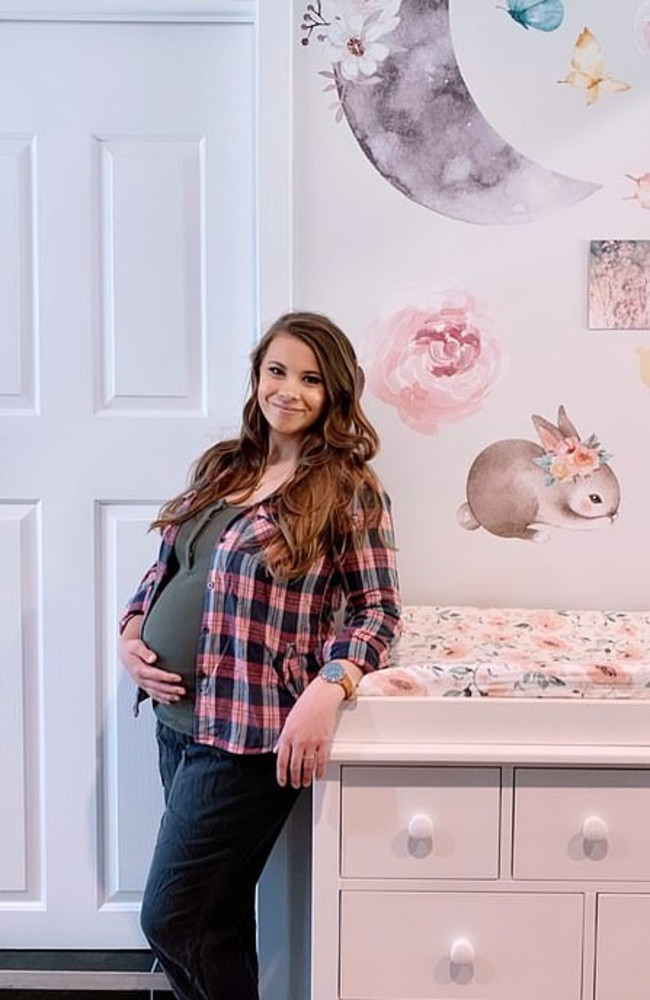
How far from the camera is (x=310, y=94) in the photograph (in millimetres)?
1532

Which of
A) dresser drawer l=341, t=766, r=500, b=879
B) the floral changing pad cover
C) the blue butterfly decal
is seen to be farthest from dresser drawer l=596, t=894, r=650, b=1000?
the blue butterfly decal

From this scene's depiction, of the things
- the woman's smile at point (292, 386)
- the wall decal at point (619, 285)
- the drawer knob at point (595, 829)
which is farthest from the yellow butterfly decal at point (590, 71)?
the drawer knob at point (595, 829)

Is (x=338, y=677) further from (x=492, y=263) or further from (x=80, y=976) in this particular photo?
(x=80, y=976)

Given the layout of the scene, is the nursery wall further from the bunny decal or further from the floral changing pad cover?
the floral changing pad cover

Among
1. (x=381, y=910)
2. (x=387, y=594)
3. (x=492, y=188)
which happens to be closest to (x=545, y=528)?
(x=387, y=594)

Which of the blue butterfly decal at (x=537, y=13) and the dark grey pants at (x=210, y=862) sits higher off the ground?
the blue butterfly decal at (x=537, y=13)

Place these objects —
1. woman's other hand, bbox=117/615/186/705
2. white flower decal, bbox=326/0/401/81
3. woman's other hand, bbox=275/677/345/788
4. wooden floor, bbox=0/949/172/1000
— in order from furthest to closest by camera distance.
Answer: wooden floor, bbox=0/949/172/1000
white flower decal, bbox=326/0/401/81
woman's other hand, bbox=117/615/186/705
woman's other hand, bbox=275/677/345/788

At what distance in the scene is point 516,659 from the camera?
4.10 feet

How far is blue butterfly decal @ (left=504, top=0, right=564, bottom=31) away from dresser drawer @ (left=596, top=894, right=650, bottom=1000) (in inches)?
53.3

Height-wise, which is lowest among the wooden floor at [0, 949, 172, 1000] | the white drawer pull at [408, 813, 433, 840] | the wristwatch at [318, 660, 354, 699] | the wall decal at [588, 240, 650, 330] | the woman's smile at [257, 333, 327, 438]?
the wooden floor at [0, 949, 172, 1000]

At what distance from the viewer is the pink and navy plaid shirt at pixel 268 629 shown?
4.00 feet

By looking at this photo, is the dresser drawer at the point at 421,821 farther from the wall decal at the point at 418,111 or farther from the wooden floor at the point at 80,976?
the wall decal at the point at 418,111

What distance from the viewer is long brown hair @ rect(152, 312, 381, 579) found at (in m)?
1.22

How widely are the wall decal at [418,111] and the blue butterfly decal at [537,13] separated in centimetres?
12
